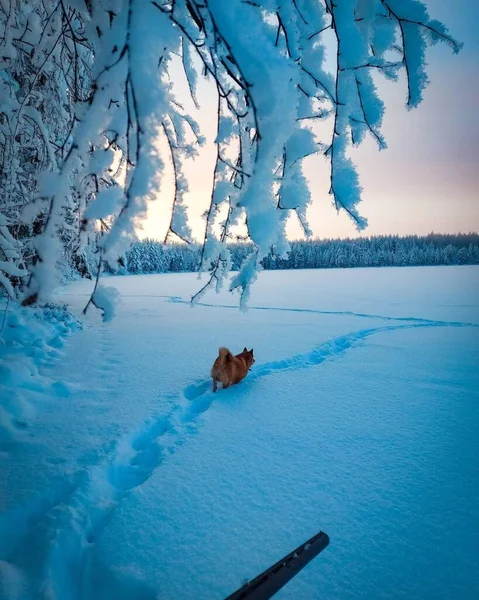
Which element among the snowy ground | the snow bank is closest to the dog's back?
the snowy ground

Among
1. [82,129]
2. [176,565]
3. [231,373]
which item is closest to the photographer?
[82,129]

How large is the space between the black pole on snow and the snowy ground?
0.67ft

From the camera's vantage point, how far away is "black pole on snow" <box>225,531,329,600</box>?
961 mm

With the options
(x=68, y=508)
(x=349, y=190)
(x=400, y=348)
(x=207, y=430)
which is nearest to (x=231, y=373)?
(x=207, y=430)

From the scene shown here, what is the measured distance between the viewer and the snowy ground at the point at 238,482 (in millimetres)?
1350

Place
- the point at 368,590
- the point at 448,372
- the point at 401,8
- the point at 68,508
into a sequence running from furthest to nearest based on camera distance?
1. the point at 448,372
2. the point at 68,508
3. the point at 368,590
4. the point at 401,8

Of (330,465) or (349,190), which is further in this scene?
(330,465)

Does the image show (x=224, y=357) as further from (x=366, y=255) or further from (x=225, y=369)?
(x=366, y=255)

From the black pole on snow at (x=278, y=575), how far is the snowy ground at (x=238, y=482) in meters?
0.20

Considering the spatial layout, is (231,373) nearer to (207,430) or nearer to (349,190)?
(207,430)

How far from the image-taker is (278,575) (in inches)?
42.0

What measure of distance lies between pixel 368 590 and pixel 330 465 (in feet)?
2.66

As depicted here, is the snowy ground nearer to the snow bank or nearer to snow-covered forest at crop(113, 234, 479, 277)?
the snow bank

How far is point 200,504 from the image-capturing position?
1749 mm
